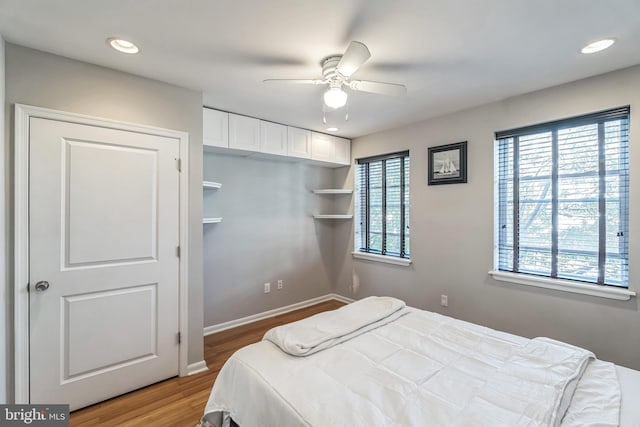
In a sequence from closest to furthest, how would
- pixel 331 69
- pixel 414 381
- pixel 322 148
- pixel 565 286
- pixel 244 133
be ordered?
pixel 414 381 < pixel 331 69 < pixel 565 286 < pixel 244 133 < pixel 322 148

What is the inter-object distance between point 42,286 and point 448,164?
3.61m

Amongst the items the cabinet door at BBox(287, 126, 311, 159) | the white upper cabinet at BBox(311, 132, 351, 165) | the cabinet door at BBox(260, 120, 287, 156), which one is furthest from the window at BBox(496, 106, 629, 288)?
the cabinet door at BBox(260, 120, 287, 156)

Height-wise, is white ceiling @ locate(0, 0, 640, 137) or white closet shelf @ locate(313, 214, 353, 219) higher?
white ceiling @ locate(0, 0, 640, 137)

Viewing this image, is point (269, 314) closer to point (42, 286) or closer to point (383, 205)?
point (383, 205)

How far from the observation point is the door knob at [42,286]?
6.35 feet

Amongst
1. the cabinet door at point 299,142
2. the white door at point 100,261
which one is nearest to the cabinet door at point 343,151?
the cabinet door at point 299,142

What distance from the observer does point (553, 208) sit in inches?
103

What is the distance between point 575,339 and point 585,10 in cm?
238

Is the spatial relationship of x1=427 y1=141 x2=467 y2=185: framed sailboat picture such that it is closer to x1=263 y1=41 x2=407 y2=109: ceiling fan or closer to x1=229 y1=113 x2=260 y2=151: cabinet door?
x1=263 y1=41 x2=407 y2=109: ceiling fan

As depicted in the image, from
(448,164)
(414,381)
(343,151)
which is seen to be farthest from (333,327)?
(343,151)

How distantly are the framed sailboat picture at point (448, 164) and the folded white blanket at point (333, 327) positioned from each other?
1596 millimetres

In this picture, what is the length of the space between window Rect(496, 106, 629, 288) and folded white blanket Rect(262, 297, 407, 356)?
1.44 meters

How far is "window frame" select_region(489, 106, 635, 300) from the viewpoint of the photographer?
2277 mm

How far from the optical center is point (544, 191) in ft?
8.72
